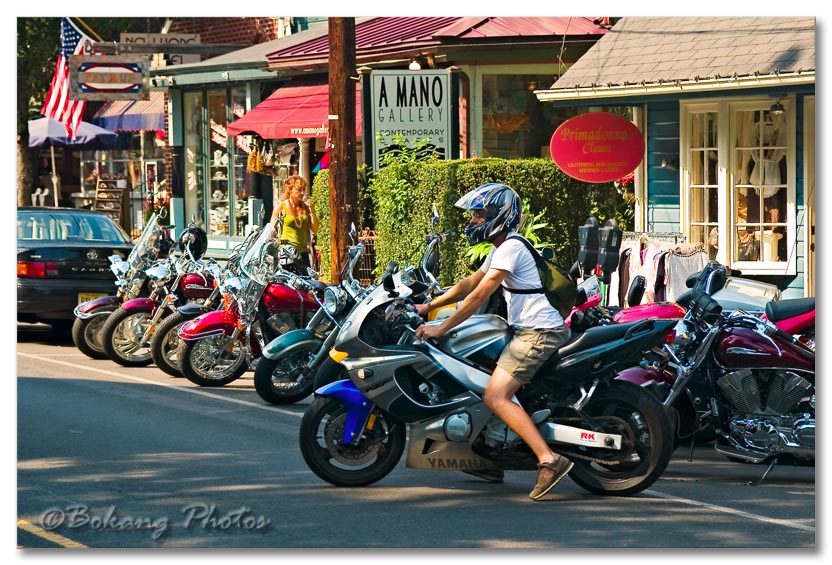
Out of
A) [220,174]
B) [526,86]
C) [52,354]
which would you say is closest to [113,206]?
[220,174]

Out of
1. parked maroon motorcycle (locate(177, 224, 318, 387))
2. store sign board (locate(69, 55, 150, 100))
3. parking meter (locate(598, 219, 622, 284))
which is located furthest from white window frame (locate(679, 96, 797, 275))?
store sign board (locate(69, 55, 150, 100))

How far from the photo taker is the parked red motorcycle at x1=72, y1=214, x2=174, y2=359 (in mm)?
14367

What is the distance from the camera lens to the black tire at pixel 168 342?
42.2ft

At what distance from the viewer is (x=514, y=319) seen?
7.96 metres

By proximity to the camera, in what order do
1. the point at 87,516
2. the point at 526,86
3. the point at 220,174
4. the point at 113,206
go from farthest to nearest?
1. the point at 113,206
2. the point at 220,174
3. the point at 526,86
4. the point at 87,516

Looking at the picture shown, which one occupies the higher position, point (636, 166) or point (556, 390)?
point (636, 166)

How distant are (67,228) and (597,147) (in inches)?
244

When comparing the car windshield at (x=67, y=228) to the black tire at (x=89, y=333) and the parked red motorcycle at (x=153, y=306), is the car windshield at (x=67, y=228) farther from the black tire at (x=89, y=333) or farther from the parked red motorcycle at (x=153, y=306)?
the parked red motorcycle at (x=153, y=306)

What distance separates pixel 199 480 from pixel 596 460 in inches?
94.5

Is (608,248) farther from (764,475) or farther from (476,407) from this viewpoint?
(476,407)

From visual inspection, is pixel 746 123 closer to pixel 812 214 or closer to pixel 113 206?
pixel 812 214

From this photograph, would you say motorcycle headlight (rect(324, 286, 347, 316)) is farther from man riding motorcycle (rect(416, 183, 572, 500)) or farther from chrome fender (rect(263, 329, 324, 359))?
man riding motorcycle (rect(416, 183, 572, 500))

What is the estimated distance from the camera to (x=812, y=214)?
1423 centimetres

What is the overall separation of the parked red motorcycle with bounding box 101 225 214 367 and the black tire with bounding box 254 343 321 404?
2.48 meters
